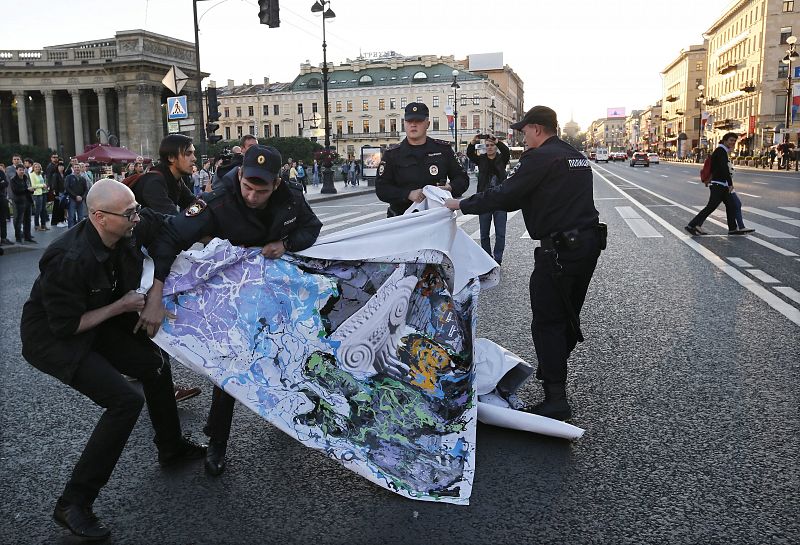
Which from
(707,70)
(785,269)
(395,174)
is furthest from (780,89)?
(395,174)

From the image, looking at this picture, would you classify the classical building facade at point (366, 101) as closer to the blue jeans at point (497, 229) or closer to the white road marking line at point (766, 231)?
Result: the white road marking line at point (766, 231)

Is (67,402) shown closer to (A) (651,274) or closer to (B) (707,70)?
(A) (651,274)

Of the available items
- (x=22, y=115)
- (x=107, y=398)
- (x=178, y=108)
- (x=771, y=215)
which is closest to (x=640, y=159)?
(x=771, y=215)

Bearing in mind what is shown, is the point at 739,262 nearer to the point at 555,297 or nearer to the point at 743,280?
the point at 743,280

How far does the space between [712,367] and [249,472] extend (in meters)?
3.67

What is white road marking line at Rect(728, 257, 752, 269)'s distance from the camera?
401 inches

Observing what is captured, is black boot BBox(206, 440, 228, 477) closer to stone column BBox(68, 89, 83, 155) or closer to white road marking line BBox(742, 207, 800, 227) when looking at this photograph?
white road marking line BBox(742, 207, 800, 227)

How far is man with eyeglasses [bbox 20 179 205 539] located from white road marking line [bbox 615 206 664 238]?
1213 cm

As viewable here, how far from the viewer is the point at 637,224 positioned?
52.7 feet

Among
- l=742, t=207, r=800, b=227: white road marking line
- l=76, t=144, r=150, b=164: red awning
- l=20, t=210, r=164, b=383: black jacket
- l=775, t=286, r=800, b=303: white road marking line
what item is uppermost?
l=76, t=144, r=150, b=164: red awning

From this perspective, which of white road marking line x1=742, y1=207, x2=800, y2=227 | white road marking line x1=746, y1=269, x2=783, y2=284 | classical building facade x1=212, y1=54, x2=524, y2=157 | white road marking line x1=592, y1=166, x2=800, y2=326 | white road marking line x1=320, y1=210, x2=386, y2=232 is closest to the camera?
white road marking line x1=592, y1=166, x2=800, y2=326

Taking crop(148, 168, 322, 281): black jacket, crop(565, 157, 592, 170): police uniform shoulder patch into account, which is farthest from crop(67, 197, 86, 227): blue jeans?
crop(565, 157, 592, 170): police uniform shoulder patch

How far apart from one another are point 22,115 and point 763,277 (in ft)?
258

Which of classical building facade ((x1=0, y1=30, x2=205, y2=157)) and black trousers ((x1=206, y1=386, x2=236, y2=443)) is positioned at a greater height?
classical building facade ((x1=0, y1=30, x2=205, y2=157))
